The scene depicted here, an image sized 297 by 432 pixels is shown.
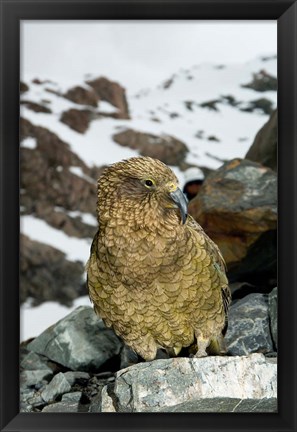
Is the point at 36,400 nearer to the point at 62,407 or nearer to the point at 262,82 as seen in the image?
the point at 62,407

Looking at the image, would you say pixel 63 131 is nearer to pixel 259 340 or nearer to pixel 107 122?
pixel 107 122

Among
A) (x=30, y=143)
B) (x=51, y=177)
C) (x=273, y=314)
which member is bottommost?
(x=273, y=314)

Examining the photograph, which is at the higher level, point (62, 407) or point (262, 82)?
point (262, 82)

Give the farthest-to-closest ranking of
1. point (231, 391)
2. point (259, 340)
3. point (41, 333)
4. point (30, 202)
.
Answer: point (30, 202), point (41, 333), point (259, 340), point (231, 391)

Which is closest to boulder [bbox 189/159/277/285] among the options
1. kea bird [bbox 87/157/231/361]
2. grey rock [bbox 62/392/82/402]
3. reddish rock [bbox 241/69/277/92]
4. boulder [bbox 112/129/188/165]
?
boulder [bbox 112/129/188/165]

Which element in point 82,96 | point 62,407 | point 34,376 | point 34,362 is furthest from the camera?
point 82,96

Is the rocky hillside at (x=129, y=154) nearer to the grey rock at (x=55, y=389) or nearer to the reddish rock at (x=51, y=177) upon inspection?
the reddish rock at (x=51, y=177)

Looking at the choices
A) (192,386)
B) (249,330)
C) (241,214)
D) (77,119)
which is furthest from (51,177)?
(192,386)

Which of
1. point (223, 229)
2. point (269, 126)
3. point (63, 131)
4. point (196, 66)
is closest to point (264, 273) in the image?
point (223, 229)
